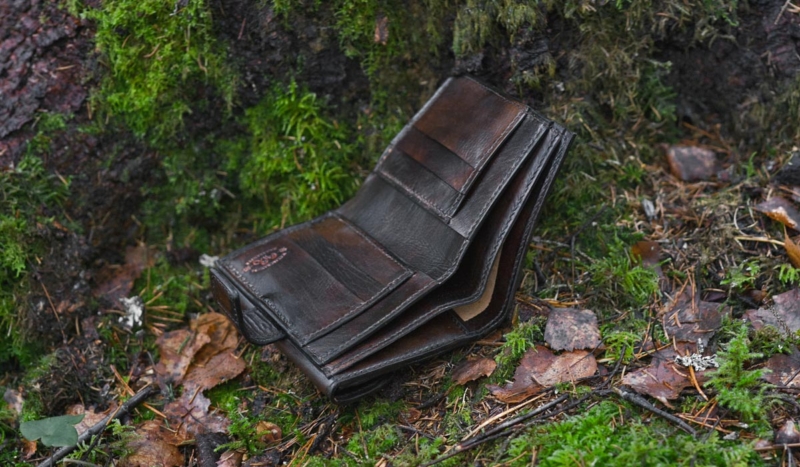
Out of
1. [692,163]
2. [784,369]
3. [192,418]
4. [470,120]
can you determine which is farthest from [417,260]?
[692,163]

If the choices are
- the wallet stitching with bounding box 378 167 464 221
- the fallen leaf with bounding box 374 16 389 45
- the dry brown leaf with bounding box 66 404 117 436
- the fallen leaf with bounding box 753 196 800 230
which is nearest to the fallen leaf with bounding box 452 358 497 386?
the wallet stitching with bounding box 378 167 464 221

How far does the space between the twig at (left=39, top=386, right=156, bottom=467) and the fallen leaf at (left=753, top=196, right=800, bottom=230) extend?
2798 millimetres

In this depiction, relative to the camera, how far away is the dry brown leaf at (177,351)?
3090 mm

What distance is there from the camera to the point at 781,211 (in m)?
2.90

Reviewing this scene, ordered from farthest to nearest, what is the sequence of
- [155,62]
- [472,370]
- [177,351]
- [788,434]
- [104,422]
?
[155,62]
[177,351]
[104,422]
[472,370]
[788,434]

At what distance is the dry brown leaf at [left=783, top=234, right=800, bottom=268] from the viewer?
107 inches

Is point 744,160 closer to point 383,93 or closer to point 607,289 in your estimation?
point 607,289

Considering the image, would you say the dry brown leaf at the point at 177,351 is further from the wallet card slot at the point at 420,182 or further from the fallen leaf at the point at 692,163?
the fallen leaf at the point at 692,163

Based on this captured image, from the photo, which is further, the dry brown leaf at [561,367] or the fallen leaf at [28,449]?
the fallen leaf at [28,449]

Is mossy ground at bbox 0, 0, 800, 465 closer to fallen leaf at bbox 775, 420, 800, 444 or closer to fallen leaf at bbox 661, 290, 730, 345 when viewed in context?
fallen leaf at bbox 661, 290, 730, 345

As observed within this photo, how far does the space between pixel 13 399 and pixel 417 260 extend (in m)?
1.94

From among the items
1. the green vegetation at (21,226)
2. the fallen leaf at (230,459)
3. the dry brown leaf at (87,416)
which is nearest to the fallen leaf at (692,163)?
the fallen leaf at (230,459)

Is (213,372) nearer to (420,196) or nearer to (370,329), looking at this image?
(370,329)

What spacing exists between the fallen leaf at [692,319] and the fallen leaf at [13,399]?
2794 millimetres
